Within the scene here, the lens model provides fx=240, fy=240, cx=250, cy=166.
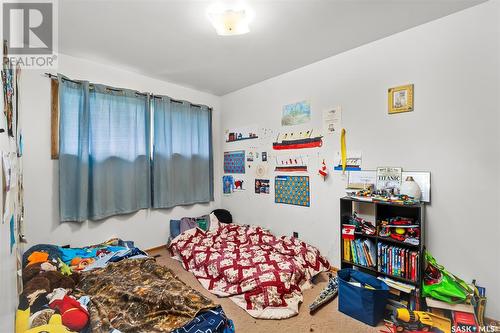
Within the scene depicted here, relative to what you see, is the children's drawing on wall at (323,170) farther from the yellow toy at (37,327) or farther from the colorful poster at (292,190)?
the yellow toy at (37,327)

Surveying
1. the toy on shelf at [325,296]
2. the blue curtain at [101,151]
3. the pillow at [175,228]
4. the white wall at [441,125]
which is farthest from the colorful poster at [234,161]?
the toy on shelf at [325,296]

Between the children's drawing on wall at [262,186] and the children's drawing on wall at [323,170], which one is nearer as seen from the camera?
the children's drawing on wall at [323,170]

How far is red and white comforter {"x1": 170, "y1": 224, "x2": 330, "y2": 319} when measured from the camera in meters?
2.10

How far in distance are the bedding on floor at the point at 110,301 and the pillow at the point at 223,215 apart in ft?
6.23

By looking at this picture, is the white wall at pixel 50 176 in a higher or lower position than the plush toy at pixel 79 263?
higher

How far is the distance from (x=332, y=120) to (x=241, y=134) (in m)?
1.60

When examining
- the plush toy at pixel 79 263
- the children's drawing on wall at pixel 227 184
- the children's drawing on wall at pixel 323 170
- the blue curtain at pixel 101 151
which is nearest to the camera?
the plush toy at pixel 79 263

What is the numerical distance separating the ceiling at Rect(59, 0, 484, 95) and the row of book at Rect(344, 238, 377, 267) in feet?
6.70

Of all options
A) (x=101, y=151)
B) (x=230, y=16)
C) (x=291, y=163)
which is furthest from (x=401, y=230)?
(x=101, y=151)

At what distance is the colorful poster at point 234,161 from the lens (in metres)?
3.97

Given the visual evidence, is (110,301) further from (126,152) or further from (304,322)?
(126,152)

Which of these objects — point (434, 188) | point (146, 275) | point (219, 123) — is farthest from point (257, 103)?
point (146, 275)

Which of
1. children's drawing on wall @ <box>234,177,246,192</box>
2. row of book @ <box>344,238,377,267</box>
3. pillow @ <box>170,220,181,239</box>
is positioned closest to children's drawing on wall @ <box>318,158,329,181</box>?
row of book @ <box>344,238,377,267</box>

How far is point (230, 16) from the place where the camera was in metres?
1.99
